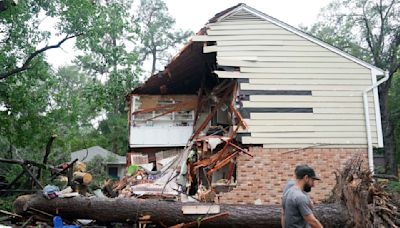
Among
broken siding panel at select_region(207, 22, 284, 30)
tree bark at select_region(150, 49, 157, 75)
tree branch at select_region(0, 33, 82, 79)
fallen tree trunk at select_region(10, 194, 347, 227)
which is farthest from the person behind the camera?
tree bark at select_region(150, 49, 157, 75)

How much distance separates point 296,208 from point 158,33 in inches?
1363

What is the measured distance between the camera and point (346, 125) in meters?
11.7

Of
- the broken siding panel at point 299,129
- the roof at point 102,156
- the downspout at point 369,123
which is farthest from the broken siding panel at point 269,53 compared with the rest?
the roof at point 102,156

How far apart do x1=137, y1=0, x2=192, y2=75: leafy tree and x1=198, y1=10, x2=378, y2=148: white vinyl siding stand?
26159 millimetres

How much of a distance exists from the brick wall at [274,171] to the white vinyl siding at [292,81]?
0.86 feet

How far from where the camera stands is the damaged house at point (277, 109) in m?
11.3

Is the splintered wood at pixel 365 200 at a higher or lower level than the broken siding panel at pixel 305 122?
lower

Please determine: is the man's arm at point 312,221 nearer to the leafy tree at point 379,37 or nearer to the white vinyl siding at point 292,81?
the white vinyl siding at point 292,81

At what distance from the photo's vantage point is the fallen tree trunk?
831 centimetres

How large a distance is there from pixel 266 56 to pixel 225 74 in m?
1.40

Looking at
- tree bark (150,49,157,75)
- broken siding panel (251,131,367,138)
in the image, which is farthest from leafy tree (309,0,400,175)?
tree bark (150,49,157,75)

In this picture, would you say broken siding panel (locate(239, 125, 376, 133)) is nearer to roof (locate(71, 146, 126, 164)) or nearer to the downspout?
the downspout

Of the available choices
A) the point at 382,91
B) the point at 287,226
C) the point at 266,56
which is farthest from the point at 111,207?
the point at 382,91

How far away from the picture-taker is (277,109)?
11594 mm
